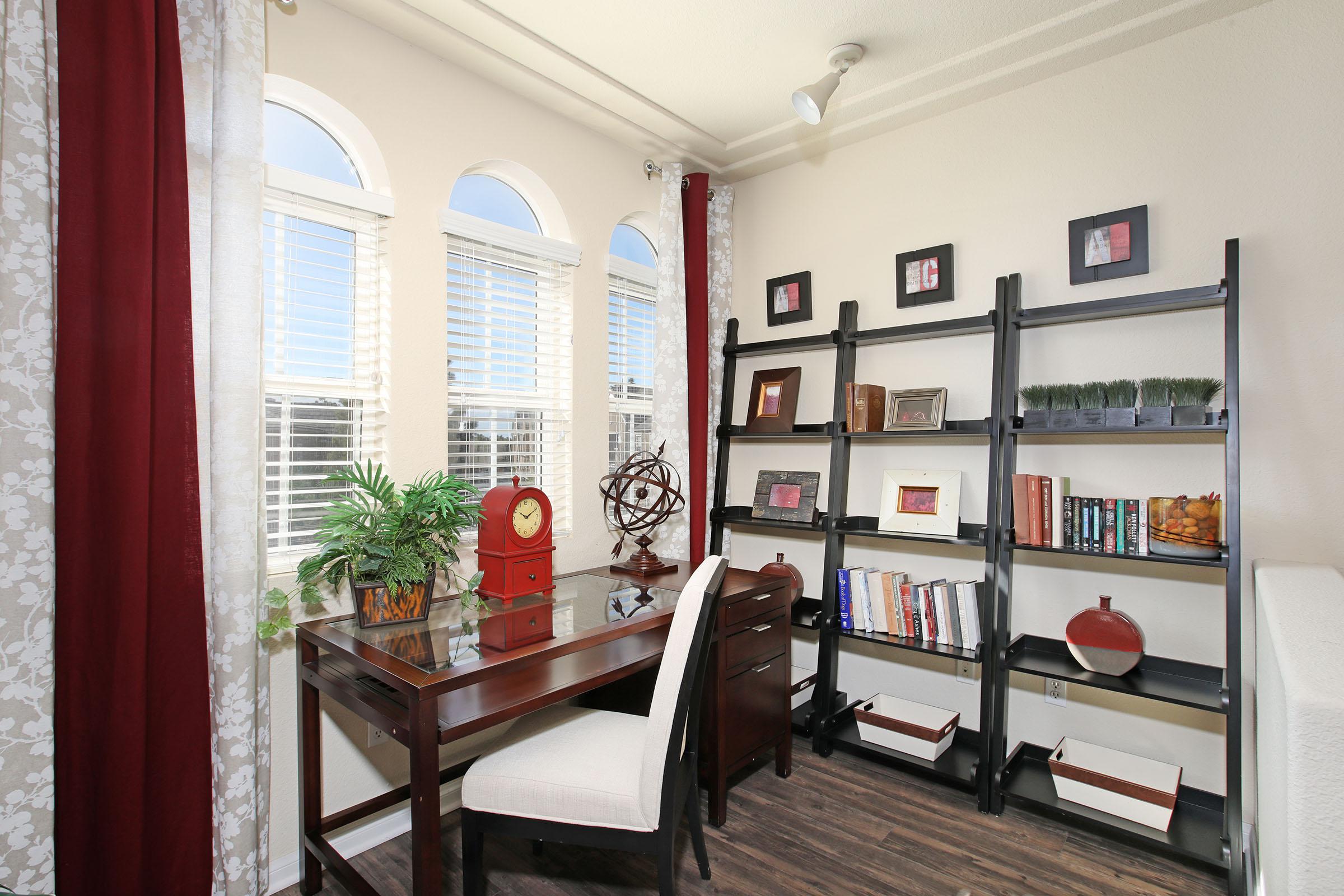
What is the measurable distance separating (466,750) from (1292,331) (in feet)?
10.4

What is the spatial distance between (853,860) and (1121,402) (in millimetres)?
1759

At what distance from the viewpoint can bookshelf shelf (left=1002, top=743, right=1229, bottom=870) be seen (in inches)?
78.7

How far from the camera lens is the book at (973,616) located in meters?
2.53

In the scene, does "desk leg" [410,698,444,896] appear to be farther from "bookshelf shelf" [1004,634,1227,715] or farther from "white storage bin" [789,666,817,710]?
"bookshelf shelf" [1004,634,1227,715]

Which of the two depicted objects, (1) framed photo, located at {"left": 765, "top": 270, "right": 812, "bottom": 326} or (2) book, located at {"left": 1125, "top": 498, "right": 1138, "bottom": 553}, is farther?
(1) framed photo, located at {"left": 765, "top": 270, "right": 812, "bottom": 326}

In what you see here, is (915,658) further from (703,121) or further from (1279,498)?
(703,121)

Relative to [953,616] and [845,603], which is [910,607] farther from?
[845,603]

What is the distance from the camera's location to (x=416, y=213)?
2307mm

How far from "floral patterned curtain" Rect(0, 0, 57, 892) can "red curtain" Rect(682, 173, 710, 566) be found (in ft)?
7.58

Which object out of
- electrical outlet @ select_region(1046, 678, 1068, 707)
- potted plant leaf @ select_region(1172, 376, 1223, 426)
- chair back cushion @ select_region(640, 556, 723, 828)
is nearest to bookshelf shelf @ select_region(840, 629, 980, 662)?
electrical outlet @ select_region(1046, 678, 1068, 707)

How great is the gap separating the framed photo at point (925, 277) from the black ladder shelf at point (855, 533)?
0.56ft

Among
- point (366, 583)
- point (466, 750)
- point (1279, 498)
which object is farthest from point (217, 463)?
point (1279, 498)

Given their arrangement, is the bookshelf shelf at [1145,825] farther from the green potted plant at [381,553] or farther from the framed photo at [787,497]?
the green potted plant at [381,553]

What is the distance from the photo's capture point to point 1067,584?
8.25 ft
